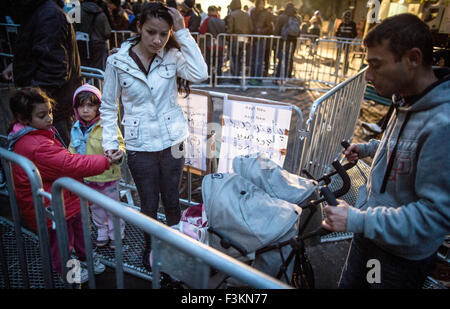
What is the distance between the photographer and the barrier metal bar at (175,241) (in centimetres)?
109

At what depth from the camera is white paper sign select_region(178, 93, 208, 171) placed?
336cm

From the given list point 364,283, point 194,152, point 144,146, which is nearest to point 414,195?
point 364,283

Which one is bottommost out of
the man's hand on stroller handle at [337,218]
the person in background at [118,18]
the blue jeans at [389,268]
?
the blue jeans at [389,268]

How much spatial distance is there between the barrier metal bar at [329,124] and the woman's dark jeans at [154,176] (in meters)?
1.42

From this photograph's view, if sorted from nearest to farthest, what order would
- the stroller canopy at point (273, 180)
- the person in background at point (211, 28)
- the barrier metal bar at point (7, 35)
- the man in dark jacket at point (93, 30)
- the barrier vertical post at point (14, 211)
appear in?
the barrier vertical post at point (14, 211), the stroller canopy at point (273, 180), the man in dark jacket at point (93, 30), the barrier metal bar at point (7, 35), the person in background at point (211, 28)

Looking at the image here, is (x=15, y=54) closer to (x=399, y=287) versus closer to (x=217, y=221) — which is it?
(x=217, y=221)

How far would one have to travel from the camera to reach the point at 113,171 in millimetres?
2996

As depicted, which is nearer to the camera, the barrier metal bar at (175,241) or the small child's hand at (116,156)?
the barrier metal bar at (175,241)

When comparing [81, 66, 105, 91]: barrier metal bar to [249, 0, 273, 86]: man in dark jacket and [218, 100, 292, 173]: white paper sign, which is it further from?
[249, 0, 273, 86]: man in dark jacket

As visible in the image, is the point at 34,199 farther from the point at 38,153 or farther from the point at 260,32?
the point at 260,32

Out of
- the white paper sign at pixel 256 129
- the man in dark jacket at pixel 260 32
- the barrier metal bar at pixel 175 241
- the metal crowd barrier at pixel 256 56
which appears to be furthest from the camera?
the man in dark jacket at pixel 260 32

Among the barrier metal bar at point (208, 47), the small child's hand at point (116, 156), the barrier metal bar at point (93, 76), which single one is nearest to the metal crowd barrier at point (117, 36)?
the barrier metal bar at point (208, 47)

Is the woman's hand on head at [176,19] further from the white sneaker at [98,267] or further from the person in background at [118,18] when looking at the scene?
the person in background at [118,18]

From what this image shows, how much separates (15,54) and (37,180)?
96.4 inches
